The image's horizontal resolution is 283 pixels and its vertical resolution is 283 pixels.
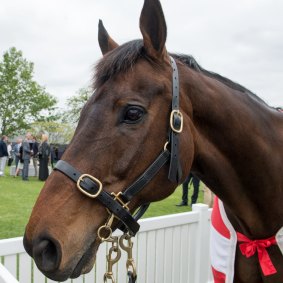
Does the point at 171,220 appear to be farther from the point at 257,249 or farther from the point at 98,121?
the point at 98,121

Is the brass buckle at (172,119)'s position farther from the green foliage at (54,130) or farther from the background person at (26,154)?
the green foliage at (54,130)

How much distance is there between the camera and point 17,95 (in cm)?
2931

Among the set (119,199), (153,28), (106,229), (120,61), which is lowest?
(106,229)

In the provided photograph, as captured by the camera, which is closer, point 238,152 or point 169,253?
point 238,152

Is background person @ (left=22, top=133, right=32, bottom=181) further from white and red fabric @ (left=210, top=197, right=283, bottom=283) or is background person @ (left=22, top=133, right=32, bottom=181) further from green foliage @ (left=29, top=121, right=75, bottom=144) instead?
green foliage @ (left=29, top=121, right=75, bottom=144)

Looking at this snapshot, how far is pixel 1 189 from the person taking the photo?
1039 cm

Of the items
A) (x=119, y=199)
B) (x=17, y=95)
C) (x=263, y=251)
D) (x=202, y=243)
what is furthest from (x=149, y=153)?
(x=17, y=95)

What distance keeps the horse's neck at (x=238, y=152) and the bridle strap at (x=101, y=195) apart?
→ 1.77 feet

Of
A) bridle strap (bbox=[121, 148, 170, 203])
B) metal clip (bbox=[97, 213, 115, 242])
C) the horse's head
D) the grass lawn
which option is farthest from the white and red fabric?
the grass lawn

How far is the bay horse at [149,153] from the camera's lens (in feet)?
4.51

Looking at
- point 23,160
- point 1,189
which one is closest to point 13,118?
point 23,160

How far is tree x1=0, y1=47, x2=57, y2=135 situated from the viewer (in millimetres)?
28969

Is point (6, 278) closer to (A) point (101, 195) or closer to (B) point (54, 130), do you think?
(A) point (101, 195)

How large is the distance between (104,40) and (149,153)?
2.85ft
